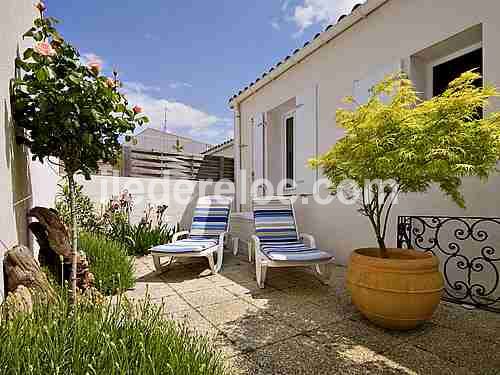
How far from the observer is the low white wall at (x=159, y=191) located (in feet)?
22.4

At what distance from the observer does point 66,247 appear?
9.64 feet

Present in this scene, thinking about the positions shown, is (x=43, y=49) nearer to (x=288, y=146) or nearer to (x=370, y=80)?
(x=370, y=80)

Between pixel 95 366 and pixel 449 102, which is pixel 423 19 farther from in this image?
pixel 95 366

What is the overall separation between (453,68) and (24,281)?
16.9 feet

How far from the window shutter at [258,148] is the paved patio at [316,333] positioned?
11.6 feet

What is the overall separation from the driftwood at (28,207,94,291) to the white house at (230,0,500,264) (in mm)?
3918

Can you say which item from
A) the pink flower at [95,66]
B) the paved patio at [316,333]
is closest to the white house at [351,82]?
the paved patio at [316,333]

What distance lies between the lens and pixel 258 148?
7262 millimetres

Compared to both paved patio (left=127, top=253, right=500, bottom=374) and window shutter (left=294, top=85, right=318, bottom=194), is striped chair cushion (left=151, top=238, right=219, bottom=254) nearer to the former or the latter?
paved patio (left=127, top=253, right=500, bottom=374)

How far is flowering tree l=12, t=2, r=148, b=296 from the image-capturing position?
2.21 metres

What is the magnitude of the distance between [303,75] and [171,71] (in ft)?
14.5

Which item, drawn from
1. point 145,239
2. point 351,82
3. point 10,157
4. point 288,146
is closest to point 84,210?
point 145,239

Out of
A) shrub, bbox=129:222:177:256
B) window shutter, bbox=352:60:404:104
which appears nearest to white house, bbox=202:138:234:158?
shrub, bbox=129:222:177:256

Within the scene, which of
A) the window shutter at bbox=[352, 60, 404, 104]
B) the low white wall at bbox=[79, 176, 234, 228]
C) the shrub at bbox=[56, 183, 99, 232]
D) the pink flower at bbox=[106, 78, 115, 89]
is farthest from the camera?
the low white wall at bbox=[79, 176, 234, 228]
